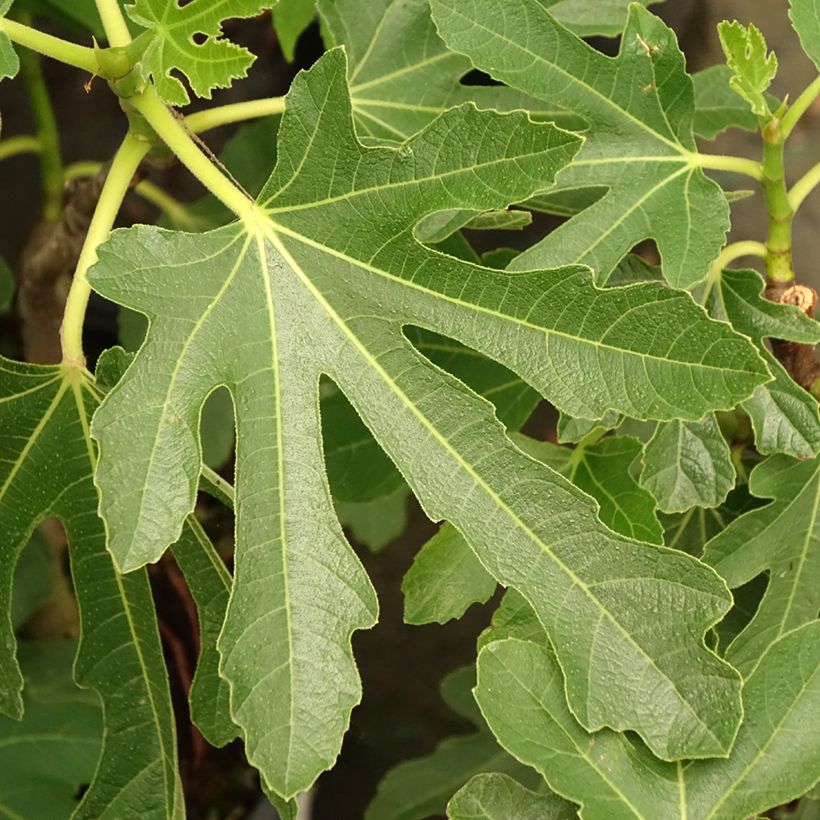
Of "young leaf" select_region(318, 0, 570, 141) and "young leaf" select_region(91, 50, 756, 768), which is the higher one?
"young leaf" select_region(318, 0, 570, 141)

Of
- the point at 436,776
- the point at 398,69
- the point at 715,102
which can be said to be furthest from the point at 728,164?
the point at 436,776

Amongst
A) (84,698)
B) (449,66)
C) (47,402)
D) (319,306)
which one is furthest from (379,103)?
(84,698)

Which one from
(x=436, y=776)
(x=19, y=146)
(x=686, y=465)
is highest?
(x=19, y=146)

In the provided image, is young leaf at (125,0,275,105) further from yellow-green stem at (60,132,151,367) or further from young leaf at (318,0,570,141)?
young leaf at (318,0,570,141)

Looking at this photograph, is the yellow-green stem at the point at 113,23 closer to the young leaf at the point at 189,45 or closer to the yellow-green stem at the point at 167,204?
the young leaf at the point at 189,45

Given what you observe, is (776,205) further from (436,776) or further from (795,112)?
(436,776)

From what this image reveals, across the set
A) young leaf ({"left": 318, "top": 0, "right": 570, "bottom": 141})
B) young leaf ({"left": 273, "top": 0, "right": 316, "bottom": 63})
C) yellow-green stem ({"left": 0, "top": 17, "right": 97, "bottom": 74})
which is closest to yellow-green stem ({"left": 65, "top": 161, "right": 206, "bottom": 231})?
young leaf ({"left": 273, "top": 0, "right": 316, "bottom": 63})
